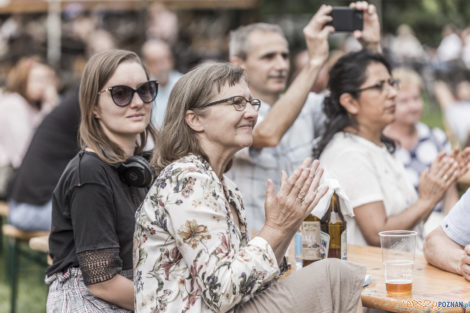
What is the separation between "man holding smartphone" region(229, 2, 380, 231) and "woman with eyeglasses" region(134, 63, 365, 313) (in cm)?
111

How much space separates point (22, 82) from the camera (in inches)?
276

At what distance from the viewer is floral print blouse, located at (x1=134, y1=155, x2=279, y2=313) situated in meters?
2.26

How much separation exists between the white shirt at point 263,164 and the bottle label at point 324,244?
128 cm

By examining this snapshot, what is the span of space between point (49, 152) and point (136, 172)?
8.29ft

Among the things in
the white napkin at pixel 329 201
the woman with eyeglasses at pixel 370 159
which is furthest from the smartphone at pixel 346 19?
the white napkin at pixel 329 201

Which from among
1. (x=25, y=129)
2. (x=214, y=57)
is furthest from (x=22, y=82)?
(x=214, y=57)

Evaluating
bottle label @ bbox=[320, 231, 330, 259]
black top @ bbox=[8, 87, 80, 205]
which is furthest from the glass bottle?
black top @ bbox=[8, 87, 80, 205]

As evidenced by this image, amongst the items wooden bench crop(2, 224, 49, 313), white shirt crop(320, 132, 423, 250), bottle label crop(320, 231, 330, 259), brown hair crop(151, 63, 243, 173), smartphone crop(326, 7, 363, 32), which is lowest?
wooden bench crop(2, 224, 49, 313)

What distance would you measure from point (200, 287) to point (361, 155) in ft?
5.25

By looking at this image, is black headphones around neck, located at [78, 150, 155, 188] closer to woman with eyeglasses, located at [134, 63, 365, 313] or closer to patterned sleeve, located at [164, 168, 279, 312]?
woman with eyeglasses, located at [134, 63, 365, 313]

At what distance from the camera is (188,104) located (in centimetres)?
255

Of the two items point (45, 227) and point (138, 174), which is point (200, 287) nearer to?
point (138, 174)

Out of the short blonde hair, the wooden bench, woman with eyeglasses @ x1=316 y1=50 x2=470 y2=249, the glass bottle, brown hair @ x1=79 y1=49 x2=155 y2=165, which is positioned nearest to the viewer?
the glass bottle

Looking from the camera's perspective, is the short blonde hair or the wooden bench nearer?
the wooden bench
